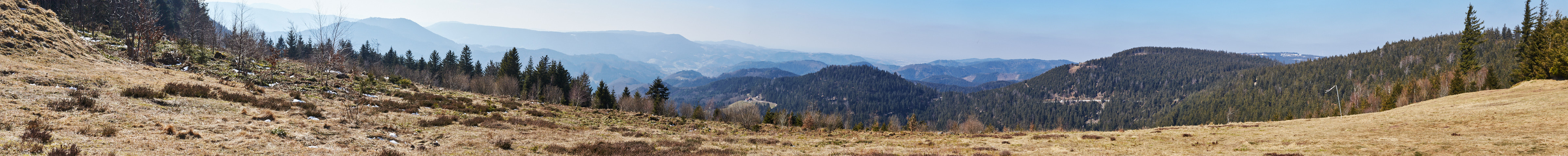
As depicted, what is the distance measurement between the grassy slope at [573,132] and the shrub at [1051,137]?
2.41 ft

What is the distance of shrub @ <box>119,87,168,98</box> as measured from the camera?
20.5m

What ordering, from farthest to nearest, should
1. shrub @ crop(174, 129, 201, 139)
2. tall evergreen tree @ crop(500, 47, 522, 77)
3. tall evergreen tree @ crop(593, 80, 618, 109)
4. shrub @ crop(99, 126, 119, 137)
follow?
1. tall evergreen tree @ crop(500, 47, 522, 77)
2. tall evergreen tree @ crop(593, 80, 618, 109)
3. shrub @ crop(174, 129, 201, 139)
4. shrub @ crop(99, 126, 119, 137)

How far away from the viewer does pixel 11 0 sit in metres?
42.1

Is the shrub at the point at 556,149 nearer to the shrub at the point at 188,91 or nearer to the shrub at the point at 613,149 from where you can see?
the shrub at the point at 613,149

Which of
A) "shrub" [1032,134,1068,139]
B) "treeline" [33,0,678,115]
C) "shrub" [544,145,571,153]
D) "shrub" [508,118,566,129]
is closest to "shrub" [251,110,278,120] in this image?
"shrub" [508,118,566,129]

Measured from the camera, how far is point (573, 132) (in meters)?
27.6

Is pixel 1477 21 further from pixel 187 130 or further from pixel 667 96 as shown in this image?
pixel 187 130

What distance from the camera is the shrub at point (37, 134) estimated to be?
11.5 m

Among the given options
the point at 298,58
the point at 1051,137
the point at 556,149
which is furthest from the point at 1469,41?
the point at 298,58

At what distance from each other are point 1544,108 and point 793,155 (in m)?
41.7

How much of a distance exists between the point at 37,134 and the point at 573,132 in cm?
1694

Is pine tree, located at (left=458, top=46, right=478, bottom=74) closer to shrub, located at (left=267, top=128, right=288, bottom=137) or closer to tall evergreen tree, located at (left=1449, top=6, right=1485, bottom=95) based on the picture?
shrub, located at (left=267, top=128, right=288, bottom=137)

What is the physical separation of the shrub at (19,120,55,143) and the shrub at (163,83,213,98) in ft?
39.8

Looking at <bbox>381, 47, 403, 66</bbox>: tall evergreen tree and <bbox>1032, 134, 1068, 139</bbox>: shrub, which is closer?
<bbox>1032, 134, 1068, 139</bbox>: shrub
